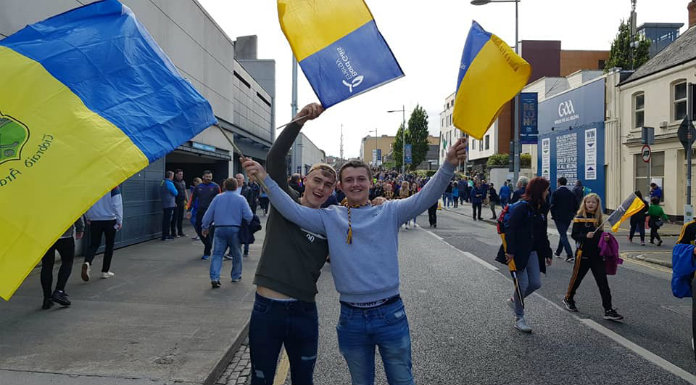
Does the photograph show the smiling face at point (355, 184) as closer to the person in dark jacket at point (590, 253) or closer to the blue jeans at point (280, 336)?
the blue jeans at point (280, 336)

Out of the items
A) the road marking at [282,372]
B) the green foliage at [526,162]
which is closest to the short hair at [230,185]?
the road marking at [282,372]

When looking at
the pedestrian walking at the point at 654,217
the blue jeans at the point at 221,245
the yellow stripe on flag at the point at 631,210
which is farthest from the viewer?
the pedestrian walking at the point at 654,217

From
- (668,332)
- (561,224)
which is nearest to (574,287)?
(668,332)

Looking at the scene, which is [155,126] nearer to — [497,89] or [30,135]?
[30,135]

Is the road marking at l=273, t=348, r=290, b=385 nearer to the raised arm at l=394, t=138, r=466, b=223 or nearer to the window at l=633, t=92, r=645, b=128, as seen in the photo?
the raised arm at l=394, t=138, r=466, b=223

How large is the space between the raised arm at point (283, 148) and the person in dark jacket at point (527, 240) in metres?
3.56

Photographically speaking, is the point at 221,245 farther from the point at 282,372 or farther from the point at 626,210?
the point at 626,210

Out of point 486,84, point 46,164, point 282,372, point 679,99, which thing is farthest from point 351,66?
point 679,99

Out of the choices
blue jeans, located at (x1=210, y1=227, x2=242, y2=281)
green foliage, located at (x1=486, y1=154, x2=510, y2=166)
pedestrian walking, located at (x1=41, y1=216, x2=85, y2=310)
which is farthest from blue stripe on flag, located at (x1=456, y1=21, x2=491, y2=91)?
green foliage, located at (x1=486, y1=154, x2=510, y2=166)

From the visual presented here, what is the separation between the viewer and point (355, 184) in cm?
279

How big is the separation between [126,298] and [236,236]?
1848 mm

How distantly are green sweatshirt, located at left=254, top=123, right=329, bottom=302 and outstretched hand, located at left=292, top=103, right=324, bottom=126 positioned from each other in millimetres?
578

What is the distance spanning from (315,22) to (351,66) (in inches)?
15.1

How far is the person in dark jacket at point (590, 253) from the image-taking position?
6168mm
